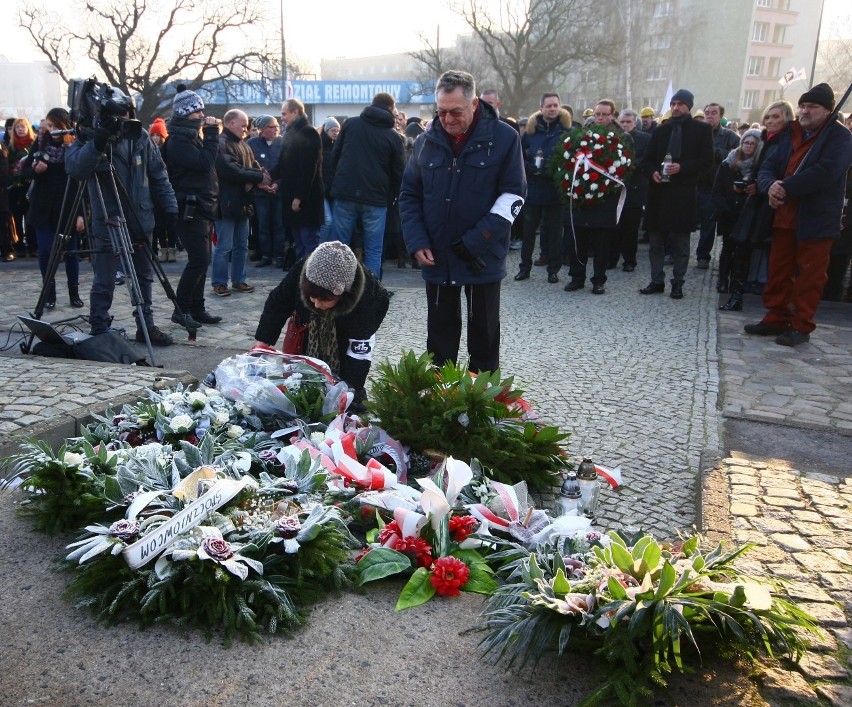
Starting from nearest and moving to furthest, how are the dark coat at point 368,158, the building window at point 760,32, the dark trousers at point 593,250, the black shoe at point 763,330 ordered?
the black shoe at point 763,330 < the dark coat at point 368,158 < the dark trousers at point 593,250 < the building window at point 760,32

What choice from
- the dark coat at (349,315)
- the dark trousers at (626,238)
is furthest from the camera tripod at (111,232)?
the dark trousers at (626,238)

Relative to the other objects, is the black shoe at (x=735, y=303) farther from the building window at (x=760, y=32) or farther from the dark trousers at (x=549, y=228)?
the building window at (x=760, y=32)

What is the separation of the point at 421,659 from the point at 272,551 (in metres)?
0.72

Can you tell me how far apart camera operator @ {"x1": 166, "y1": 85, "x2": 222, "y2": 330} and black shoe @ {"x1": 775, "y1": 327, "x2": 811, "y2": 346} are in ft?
17.5

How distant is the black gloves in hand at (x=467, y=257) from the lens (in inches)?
189

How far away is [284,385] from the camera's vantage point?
169 inches

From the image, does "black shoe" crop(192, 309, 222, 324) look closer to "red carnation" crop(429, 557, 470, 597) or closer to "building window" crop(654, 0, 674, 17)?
"red carnation" crop(429, 557, 470, 597)

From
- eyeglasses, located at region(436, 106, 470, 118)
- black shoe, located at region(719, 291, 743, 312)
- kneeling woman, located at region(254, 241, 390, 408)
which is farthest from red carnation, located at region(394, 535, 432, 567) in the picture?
black shoe, located at region(719, 291, 743, 312)

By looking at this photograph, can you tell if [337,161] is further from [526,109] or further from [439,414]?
[526,109]

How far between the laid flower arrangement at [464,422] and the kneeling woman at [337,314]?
0.38 m

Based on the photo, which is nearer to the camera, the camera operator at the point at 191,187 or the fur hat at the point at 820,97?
the fur hat at the point at 820,97

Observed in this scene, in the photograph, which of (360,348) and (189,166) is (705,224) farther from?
(360,348)

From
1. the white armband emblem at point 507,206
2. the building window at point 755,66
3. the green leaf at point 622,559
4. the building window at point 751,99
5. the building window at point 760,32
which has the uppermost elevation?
the building window at point 760,32

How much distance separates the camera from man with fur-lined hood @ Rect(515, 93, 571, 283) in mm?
9711
